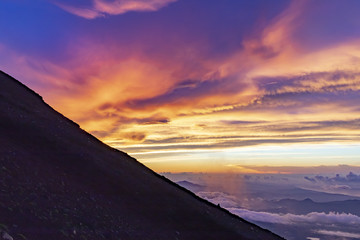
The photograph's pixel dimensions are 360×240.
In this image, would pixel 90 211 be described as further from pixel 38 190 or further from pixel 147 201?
pixel 147 201

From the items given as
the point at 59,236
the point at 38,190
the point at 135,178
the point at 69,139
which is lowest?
the point at 59,236

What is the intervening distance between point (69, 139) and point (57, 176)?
18.0 m

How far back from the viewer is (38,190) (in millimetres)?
25453

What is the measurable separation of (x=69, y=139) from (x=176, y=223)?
2321 centimetres

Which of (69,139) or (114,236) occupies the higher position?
(69,139)

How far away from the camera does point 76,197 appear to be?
2825 centimetres

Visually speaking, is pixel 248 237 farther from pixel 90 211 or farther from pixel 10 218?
pixel 10 218

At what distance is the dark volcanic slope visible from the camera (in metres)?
21.6

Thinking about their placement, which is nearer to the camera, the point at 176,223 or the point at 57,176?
the point at 57,176

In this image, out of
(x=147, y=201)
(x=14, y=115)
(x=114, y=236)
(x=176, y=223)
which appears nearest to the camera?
(x=114, y=236)

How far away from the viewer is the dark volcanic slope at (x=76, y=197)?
850 inches

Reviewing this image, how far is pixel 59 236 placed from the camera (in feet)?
65.5

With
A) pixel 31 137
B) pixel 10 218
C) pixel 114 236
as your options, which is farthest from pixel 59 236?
pixel 31 137

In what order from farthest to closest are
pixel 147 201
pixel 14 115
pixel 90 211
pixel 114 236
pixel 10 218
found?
pixel 14 115, pixel 147 201, pixel 90 211, pixel 114 236, pixel 10 218
